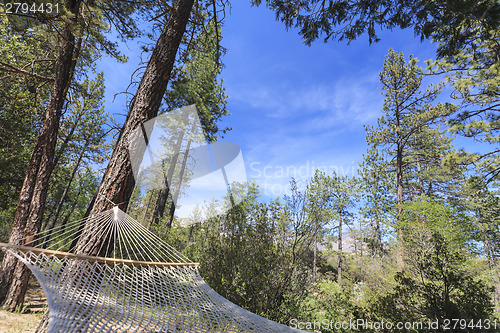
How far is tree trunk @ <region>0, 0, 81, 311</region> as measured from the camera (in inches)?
127

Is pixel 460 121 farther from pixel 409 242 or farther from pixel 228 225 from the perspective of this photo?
pixel 228 225

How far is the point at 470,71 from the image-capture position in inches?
225

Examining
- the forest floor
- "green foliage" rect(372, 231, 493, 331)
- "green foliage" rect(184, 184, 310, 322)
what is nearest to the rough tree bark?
the forest floor

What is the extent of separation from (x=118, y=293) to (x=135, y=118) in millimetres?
1518

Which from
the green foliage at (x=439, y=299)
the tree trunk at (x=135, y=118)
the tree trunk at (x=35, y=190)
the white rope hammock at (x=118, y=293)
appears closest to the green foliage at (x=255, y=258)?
the white rope hammock at (x=118, y=293)

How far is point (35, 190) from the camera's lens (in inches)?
132

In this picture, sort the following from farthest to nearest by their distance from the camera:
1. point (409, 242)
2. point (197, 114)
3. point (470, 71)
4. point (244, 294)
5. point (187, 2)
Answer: point (197, 114) < point (470, 71) < point (409, 242) < point (244, 294) < point (187, 2)

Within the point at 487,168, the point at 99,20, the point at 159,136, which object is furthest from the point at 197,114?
the point at 487,168

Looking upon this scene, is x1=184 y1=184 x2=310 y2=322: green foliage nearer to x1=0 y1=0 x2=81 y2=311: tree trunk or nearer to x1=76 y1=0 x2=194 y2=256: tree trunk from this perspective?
x1=76 y1=0 x2=194 y2=256: tree trunk

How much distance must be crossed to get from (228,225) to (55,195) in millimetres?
12281

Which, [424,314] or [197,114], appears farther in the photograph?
[197,114]

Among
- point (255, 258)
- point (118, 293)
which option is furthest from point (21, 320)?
point (255, 258)

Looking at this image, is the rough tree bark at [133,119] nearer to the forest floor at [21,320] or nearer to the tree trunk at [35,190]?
the forest floor at [21,320]

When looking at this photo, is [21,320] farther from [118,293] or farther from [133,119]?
[133,119]
